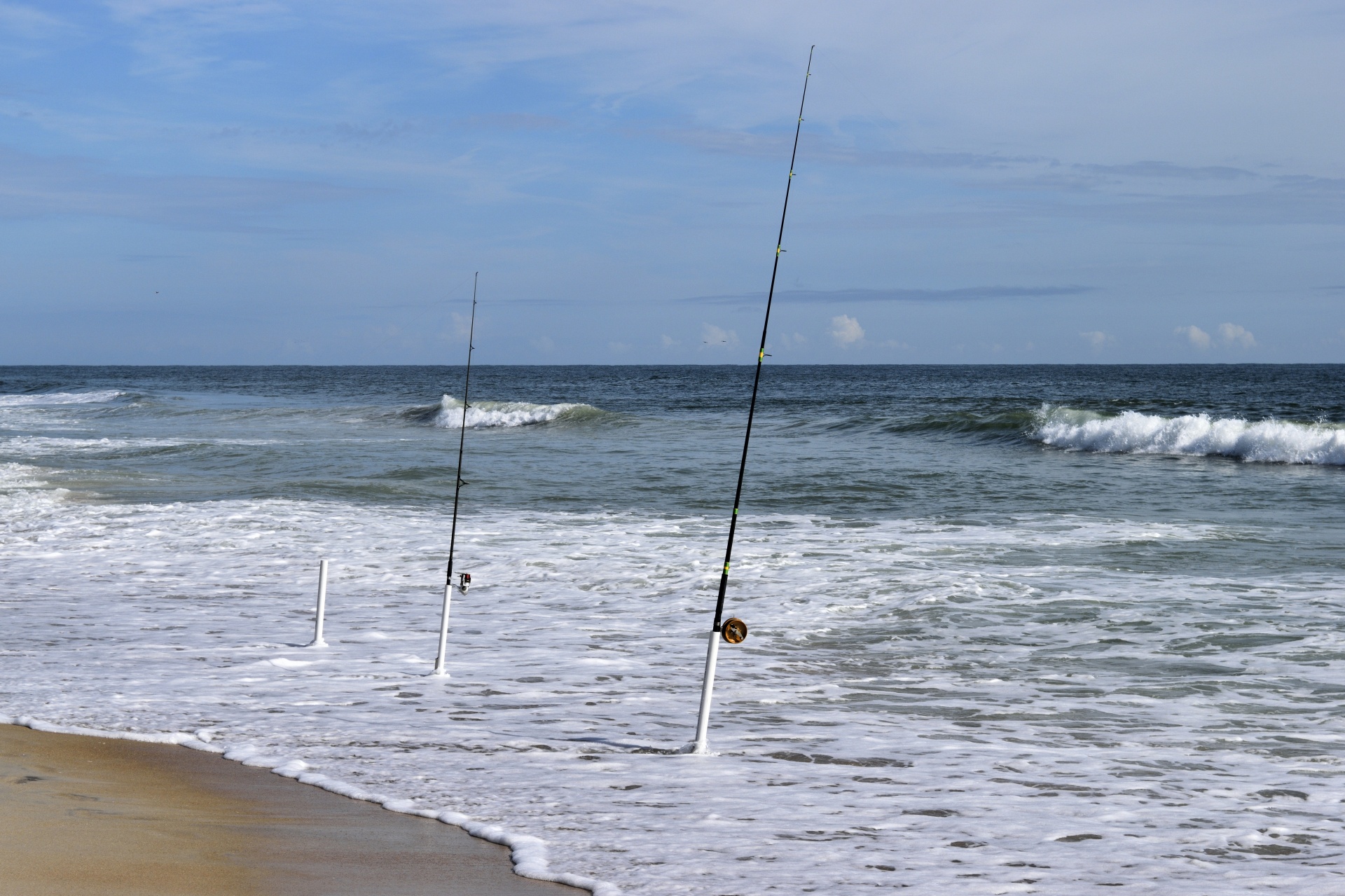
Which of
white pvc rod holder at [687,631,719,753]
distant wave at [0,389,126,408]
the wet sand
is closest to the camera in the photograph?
the wet sand

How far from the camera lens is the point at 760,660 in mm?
7387

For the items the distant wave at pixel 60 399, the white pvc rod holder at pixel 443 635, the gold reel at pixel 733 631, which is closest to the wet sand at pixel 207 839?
the gold reel at pixel 733 631

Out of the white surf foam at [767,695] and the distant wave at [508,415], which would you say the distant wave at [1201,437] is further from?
the distant wave at [508,415]

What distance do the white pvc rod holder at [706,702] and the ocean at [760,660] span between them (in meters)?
0.07

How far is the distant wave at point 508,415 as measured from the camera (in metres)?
36.4

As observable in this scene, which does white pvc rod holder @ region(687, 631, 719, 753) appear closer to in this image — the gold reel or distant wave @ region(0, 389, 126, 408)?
the gold reel

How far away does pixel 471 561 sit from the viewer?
1096 cm

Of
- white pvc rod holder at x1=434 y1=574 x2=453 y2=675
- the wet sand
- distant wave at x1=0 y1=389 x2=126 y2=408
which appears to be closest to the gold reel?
the wet sand

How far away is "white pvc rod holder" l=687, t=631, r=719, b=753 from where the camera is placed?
16.1 feet

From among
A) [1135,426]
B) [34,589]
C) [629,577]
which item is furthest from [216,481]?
[1135,426]

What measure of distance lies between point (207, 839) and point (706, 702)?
7.03 ft

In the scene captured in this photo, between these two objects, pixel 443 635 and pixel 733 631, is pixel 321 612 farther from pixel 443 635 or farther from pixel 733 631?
pixel 733 631

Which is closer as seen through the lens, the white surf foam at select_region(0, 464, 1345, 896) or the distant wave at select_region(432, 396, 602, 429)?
the white surf foam at select_region(0, 464, 1345, 896)

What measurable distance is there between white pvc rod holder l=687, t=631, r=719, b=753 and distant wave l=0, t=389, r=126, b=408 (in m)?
48.7
